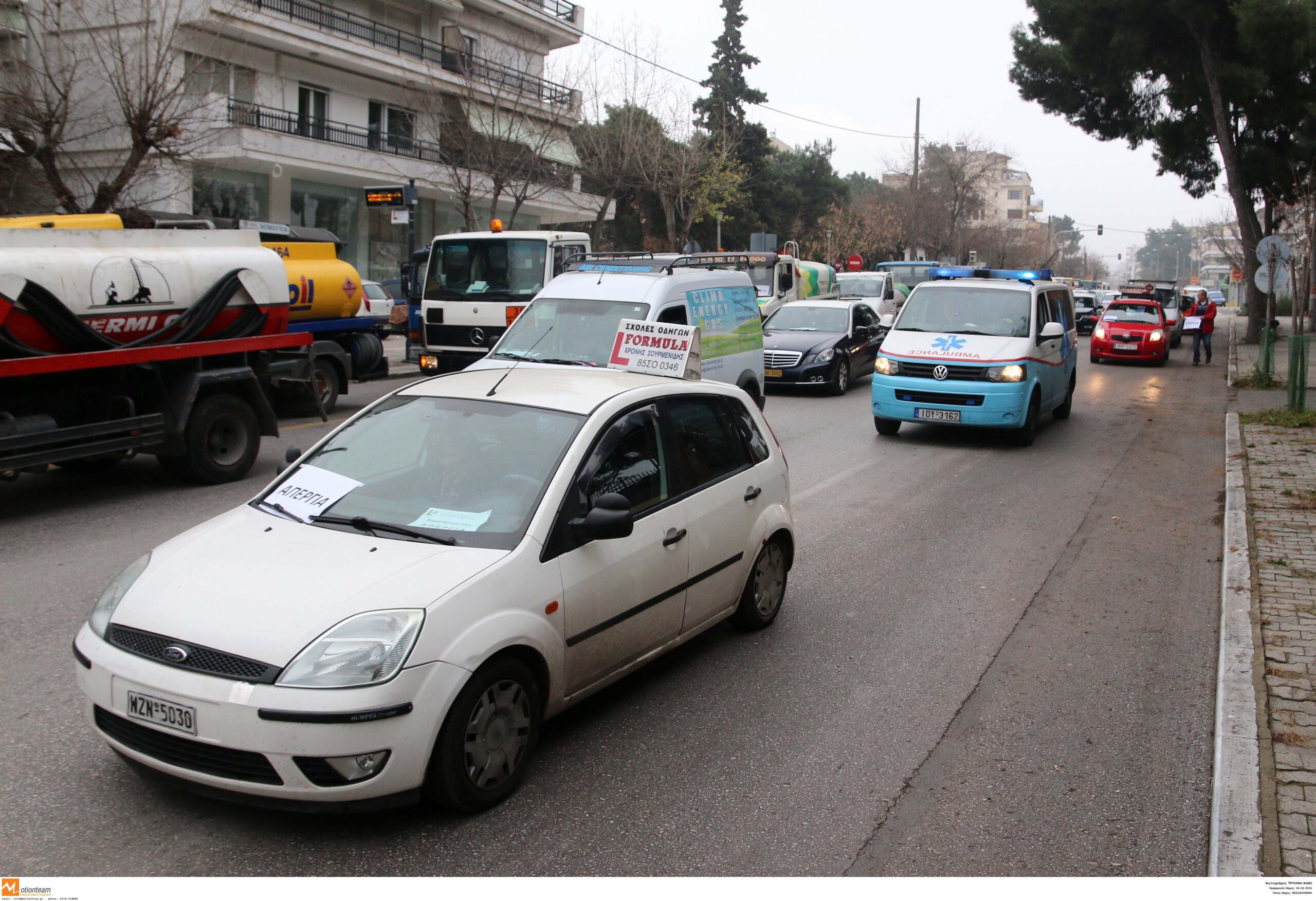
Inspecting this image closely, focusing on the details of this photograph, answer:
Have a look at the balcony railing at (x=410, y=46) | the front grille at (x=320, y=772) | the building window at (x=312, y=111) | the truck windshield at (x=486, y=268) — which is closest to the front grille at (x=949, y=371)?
the truck windshield at (x=486, y=268)

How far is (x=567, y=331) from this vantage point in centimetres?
1127

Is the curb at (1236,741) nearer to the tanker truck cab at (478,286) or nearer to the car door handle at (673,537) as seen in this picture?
the car door handle at (673,537)

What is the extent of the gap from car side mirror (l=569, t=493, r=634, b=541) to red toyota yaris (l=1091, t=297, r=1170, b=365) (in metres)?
25.9

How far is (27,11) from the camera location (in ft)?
60.1

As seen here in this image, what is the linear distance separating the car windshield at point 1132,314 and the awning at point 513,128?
1597cm

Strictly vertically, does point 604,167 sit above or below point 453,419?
above

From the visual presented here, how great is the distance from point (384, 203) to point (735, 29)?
1589 inches

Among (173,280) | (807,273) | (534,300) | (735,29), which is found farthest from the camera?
(735,29)

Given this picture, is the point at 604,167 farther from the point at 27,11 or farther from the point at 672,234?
the point at 27,11

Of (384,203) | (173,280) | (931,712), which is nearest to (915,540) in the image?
(931,712)

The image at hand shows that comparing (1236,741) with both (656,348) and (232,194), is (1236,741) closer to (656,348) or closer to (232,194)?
(656,348)

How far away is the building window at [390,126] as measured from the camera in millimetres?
33750

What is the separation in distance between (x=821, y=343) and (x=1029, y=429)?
5684 millimetres

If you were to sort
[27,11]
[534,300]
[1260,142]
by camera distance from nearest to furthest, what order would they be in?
[534,300]
[27,11]
[1260,142]
